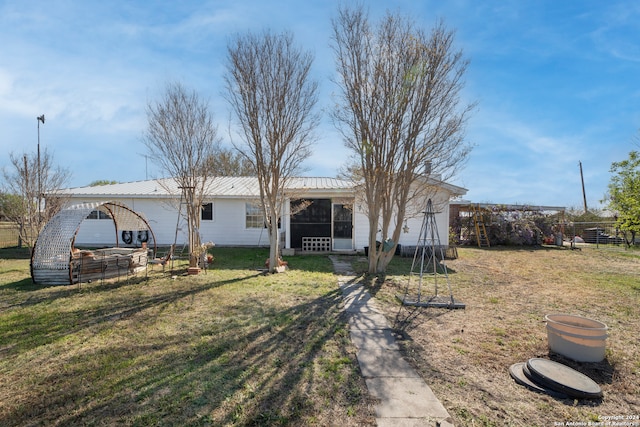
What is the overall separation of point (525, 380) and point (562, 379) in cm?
32

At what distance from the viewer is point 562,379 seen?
3.24m

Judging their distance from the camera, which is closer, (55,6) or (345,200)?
(55,6)

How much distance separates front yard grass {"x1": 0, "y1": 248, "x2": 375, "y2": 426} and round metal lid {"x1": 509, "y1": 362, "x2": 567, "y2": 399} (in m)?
1.64

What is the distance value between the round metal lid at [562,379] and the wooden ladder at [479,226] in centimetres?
1442

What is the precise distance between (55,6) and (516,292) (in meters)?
11.1

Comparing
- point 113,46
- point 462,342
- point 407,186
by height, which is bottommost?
point 462,342

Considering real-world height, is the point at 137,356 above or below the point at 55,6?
below

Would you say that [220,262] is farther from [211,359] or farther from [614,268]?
[614,268]

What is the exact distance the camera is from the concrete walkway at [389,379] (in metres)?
2.75

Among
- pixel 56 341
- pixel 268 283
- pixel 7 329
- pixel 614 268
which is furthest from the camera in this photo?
pixel 614 268

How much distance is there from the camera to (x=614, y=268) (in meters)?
10.5

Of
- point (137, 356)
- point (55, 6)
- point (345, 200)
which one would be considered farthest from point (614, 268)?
point (55, 6)

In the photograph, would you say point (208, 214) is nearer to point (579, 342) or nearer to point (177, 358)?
point (177, 358)

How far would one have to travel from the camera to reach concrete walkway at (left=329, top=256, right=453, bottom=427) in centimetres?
275
